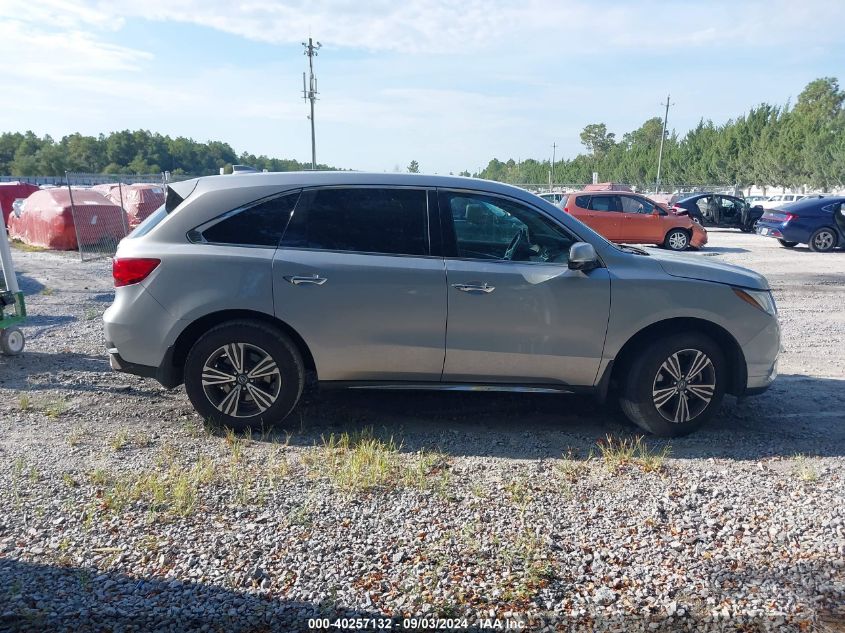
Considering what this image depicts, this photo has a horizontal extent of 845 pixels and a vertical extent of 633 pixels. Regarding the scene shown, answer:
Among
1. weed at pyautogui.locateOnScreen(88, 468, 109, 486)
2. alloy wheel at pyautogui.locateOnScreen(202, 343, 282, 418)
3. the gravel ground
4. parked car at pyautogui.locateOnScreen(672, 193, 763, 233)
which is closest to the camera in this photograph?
the gravel ground

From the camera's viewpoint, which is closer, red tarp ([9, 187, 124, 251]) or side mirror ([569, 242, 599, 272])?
side mirror ([569, 242, 599, 272])

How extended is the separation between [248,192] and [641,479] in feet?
10.7

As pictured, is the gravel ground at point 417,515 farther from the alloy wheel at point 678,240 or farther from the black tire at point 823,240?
the black tire at point 823,240

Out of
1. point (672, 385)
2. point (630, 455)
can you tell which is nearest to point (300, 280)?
point (630, 455)

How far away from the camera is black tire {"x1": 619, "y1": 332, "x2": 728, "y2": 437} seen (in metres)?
4.53

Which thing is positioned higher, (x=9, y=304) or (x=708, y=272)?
(x=708, y=272)

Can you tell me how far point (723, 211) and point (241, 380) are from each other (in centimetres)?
2445

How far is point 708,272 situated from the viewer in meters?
4.62

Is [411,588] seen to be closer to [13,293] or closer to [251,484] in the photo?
[251,484]

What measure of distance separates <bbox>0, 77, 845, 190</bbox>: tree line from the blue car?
1012cm

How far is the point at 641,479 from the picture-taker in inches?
156

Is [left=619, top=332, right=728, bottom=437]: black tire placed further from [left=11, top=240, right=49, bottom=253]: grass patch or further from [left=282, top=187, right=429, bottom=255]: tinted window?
[left=11, top=240, right=49, bottom=253]: grass patch

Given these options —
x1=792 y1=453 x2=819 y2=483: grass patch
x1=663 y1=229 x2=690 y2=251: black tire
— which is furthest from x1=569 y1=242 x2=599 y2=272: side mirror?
x1=663 y1=229 x2=690 y2=251: black tire

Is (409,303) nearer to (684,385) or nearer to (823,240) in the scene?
(684,385)
